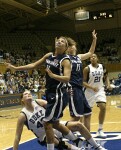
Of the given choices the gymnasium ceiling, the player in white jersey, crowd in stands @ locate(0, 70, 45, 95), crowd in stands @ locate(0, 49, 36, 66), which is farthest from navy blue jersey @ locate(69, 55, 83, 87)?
the gymnasium ceiling

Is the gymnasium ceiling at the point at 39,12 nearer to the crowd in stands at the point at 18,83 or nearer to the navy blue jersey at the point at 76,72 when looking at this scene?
the crowd in stands at the point at 18,83

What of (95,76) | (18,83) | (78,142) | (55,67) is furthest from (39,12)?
(55,67)

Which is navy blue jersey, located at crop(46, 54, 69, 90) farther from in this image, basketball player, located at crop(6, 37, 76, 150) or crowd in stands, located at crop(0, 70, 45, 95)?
crowd in stands, located at crop(0, 70, 45, 95)

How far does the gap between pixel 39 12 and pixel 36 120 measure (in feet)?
72.2

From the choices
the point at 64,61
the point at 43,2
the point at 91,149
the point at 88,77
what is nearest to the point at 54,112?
the point at 64,61

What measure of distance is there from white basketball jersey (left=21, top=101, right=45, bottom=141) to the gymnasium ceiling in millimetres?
18665

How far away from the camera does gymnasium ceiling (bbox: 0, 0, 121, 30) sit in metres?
25.0

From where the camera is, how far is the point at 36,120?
5.05 meters

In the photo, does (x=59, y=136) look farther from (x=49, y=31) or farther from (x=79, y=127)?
(x=49, y=31)

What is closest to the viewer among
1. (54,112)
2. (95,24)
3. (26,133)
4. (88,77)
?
(54,112)

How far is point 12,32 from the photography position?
3150cm

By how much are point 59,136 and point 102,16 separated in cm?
2657

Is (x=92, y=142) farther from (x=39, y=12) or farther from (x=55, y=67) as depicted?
(x=39, y=12)

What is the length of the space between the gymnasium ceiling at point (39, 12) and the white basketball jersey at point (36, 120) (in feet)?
61.2
